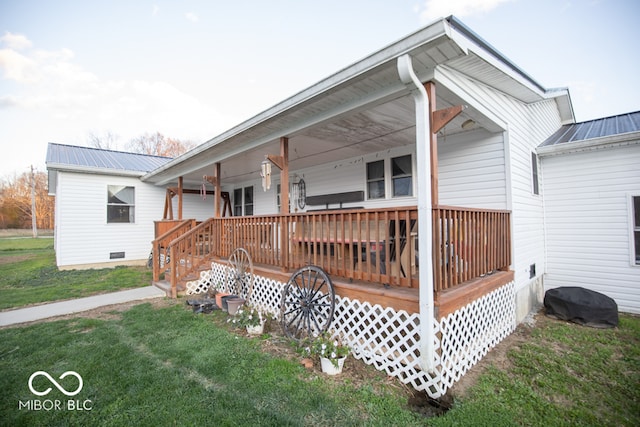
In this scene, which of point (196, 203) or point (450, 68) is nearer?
point (450, 68)

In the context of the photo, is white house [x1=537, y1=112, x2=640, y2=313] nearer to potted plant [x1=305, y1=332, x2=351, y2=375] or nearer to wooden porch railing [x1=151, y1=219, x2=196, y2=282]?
potted plant [x1=305, y1=332, x2=351, y2=375]

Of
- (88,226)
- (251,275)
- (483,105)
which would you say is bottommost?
(251,275)

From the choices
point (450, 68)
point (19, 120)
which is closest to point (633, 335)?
point (450, 68)

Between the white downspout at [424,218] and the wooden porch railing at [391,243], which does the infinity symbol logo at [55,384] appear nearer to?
the wooden porch railing at [391,243]

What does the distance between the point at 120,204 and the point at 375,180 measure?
9.29 metres

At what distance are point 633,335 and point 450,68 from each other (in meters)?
4.68

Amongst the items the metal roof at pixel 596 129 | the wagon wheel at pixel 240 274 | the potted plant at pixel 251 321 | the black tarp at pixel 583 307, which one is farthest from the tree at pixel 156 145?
the black tarp at pixel 583 307

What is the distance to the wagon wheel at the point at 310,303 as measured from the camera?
12.6ft

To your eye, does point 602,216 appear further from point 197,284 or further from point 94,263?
point 94,263

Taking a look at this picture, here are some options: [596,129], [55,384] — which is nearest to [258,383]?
[55,384]

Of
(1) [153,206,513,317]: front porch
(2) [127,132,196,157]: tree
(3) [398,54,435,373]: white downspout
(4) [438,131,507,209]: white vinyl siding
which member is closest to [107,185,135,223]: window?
(1) [153,206,513,317]: front porch

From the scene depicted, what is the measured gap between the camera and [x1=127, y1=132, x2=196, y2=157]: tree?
31.1 metres

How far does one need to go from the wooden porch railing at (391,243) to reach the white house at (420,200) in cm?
2

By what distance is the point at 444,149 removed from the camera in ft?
17.6
